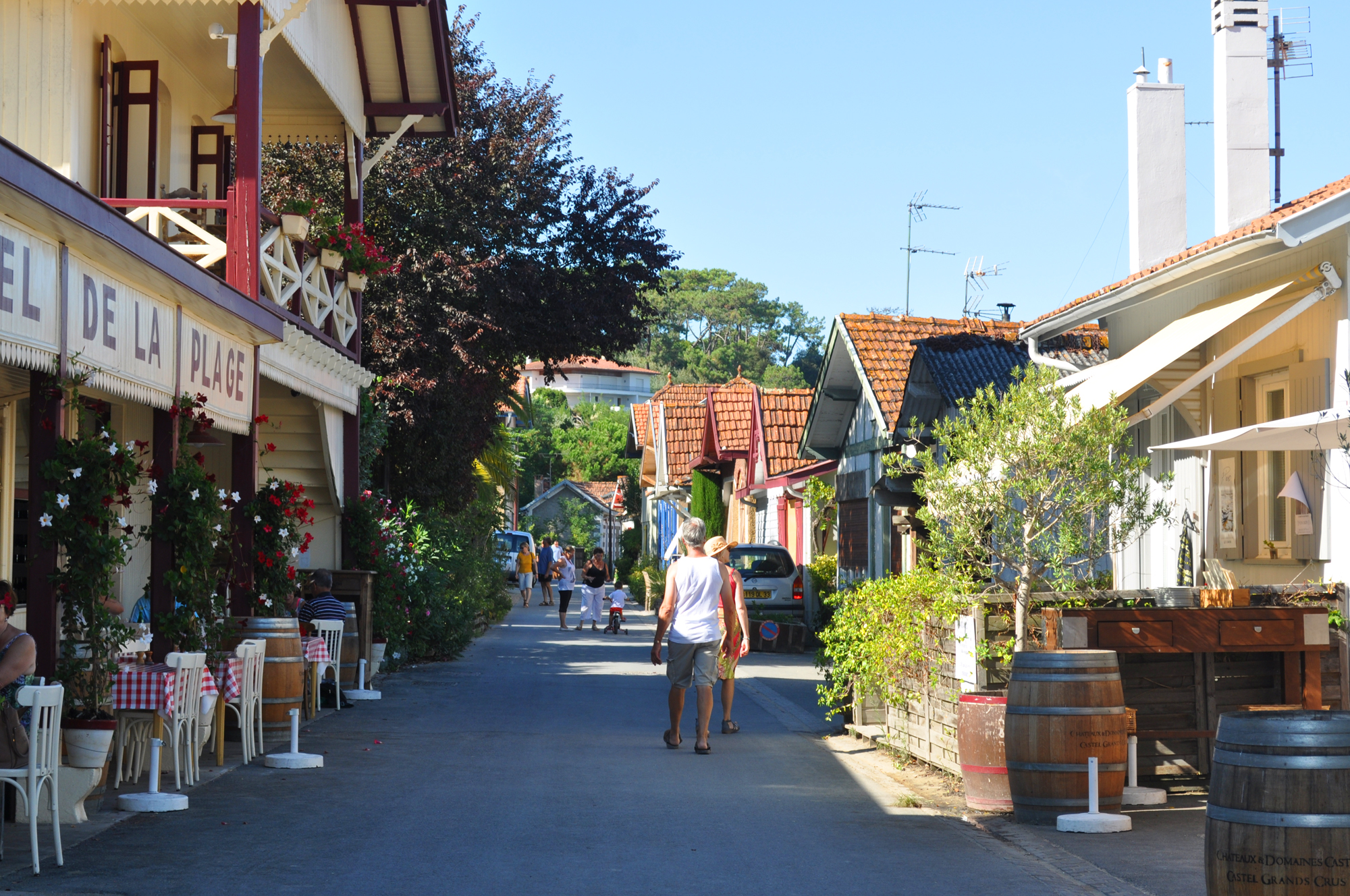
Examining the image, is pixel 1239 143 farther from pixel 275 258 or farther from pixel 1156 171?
pixel 275 258

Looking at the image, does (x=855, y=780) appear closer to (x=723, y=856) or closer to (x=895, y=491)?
(x=723, y=856)

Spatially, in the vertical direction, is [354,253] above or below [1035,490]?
above

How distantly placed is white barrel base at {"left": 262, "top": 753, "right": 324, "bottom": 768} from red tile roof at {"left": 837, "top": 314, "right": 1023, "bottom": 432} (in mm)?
11903

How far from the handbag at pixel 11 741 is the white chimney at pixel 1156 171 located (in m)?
11.7

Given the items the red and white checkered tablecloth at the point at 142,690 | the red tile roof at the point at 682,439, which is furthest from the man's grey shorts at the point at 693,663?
the red tile roof at the point at 682,439

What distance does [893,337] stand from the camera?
21.8 metres

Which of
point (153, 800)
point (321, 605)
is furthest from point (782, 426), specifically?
point (153, 800)

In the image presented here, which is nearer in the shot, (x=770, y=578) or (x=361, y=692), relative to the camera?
(x=361, y=692)

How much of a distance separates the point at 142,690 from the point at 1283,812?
639 centimetres

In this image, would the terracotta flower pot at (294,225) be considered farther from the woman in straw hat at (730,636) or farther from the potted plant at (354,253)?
the woman in straw hat at (730,636)

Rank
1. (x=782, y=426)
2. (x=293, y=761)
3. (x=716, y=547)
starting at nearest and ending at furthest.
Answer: (x=293, y=761), (x=716, y=547), (x=782, y=426)

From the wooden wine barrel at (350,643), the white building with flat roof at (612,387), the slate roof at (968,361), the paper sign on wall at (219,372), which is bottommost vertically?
the wooden wine barrel at (350,643)

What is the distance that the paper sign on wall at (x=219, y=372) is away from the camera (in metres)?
9.84

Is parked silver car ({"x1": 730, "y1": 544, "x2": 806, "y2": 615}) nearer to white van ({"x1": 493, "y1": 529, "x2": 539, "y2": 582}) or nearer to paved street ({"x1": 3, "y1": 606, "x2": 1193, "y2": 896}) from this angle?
white van ({"x1": 493, "y1": 529, "x2": 539, "y2": 582})
